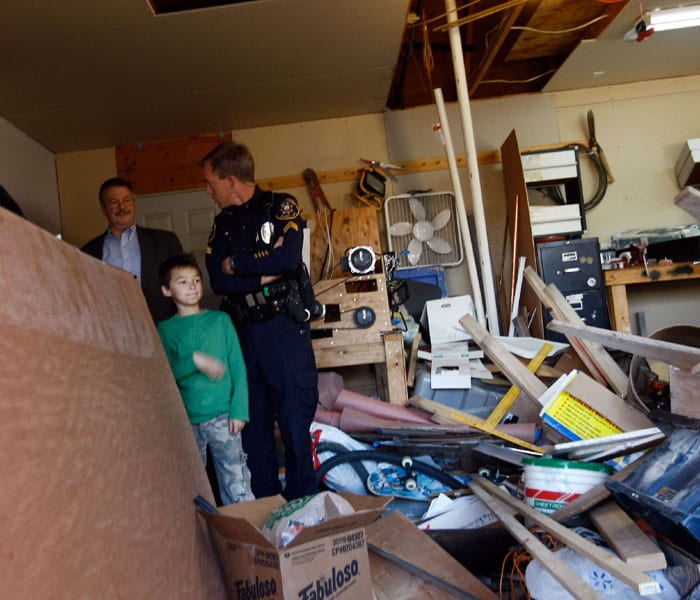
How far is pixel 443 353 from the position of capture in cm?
393

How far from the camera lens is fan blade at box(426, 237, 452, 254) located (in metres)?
5.04

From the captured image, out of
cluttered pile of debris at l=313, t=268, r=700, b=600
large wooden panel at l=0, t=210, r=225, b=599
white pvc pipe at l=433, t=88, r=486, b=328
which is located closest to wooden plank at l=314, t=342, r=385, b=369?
cluttered pile of debris at l=313, t=268, r=700, b=600

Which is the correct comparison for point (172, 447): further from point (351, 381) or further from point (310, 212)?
point (310, 212)

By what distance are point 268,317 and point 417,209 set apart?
8.89ft

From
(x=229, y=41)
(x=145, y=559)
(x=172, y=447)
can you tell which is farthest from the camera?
(x=229, y=41)

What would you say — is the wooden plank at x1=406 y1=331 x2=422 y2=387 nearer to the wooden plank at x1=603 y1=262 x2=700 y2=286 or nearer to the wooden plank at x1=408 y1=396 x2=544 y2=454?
the wooden plank at x1=408 y1=396 x2=544 y2=454

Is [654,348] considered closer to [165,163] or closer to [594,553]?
[594,553]

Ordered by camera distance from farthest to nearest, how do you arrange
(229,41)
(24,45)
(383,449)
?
(229,41), (24,45), (383,449)

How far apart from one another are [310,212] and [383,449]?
2554 mm

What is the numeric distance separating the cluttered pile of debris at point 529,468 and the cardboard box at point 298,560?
0.46 meters

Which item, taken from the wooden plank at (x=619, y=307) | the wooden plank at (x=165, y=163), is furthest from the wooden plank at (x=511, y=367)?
the wooden plank at (x=165, y=163)

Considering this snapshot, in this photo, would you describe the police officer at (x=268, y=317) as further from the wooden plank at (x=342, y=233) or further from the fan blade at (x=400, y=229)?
the fan blade at (x=400, y=229)

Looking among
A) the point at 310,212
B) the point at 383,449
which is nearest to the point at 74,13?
the point at 310,212

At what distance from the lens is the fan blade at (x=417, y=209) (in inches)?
201
